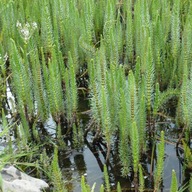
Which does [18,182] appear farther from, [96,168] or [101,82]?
Answer: [101,82]

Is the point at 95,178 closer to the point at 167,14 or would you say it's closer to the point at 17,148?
the point at 17,148

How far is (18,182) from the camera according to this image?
2.22 m

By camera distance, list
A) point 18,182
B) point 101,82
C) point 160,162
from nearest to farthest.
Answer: point 160,162 → point 18,182 → point 101,82

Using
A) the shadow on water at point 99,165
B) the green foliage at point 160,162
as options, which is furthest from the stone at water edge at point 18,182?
the green foliage at point 160,162

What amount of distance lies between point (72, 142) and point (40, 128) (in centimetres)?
31

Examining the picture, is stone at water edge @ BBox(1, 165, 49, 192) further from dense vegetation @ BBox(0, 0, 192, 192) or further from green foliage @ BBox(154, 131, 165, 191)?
green foliage @ BBox(154, 131, 165, 191)

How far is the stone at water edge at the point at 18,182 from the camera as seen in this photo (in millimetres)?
2168

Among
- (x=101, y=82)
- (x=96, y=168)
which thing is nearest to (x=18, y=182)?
A: (x=96, y=168)

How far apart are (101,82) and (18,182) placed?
2.55 ft

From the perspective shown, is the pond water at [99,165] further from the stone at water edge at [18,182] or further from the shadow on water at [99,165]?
the stone at water edge at [18,182]

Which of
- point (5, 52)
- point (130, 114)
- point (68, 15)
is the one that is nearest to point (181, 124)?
point (130, 114)

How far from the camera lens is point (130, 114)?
2.29 metres

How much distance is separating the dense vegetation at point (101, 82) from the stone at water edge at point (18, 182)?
8 centimetres

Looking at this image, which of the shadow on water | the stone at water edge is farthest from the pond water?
the stone at water edge
